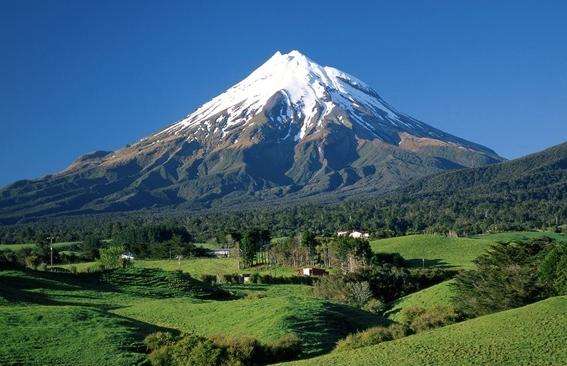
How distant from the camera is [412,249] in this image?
307ft

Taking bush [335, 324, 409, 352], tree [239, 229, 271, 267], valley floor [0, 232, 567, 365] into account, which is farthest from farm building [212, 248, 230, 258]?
bush [335, 324, 409, 352]

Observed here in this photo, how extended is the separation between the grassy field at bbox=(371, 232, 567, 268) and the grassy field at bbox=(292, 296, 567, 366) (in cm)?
5500

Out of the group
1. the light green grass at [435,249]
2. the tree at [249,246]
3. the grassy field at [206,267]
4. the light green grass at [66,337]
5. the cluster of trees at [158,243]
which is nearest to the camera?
the light green grass at [66,337]

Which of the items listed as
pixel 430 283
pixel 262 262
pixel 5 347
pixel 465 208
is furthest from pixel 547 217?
pixel 5 347

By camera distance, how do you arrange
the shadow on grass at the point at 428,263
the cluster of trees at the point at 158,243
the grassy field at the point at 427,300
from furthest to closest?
the cluster of trees at the point at 158,243 → the shadow on grass at the point at 428,263 → the grassy field at the point at 427,300

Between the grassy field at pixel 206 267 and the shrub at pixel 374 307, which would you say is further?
the grassy field at pixel 206 267

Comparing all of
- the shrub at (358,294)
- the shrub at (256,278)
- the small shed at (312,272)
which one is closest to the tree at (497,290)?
the shrub at (358,294)

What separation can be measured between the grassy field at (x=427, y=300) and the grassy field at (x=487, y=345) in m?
21.8

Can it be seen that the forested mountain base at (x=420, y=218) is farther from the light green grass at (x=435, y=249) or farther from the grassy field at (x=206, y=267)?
the grassy field at (x=206, y=267)

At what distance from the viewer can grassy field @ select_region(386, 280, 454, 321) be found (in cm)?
5134

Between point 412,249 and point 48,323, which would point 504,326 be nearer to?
point 48,323

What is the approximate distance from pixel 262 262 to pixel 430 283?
34.3 m

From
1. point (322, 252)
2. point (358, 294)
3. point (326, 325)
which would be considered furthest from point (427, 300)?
point (322, 252)

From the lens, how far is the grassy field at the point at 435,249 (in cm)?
8612
